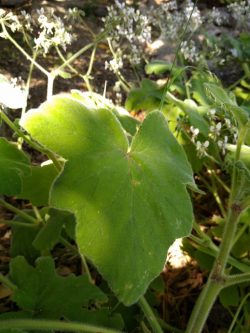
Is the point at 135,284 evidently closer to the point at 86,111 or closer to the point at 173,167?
the point at 173,167

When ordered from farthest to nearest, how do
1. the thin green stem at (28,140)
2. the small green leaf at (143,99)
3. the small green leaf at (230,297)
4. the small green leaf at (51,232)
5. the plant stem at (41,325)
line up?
1. the small green leaf at (143,99)
2. the small green leaf at (230,297)
3. the small green leaf at (51,232)
4. the thin green stem at (28,140)
5. the plant stem at (41,325)

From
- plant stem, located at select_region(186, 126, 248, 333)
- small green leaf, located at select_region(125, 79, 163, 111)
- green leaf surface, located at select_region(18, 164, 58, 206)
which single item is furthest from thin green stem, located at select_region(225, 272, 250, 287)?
small green leaf, located at select_region(125, 79, 163, 111)

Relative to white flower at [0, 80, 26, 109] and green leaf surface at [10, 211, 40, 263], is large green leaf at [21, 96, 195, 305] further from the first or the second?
green leaf surface at [10, 211, 40, 263]

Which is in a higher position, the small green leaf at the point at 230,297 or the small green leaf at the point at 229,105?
the small green leaf at the point at 229,105

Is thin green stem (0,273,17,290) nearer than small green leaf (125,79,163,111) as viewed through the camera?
Yes

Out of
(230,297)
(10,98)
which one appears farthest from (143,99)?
(10,98)

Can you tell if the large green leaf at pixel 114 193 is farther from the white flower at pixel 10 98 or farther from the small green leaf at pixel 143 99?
the small green leaf at pixel 143 99

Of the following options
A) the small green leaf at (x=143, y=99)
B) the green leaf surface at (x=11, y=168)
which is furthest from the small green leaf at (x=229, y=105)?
the small green leaf at (x=143, y=99)
